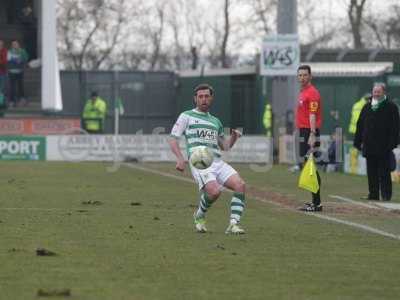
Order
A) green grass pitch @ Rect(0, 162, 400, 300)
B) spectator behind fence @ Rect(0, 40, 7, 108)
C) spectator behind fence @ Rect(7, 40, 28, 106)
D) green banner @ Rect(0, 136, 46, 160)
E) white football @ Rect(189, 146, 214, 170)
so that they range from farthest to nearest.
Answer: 1. spectator behind fence @ Rect(7, 40, 28, 106)
2. spectator behind fence @ Rect(0, 40, 7, 108)
3. green banner @ Rect(0, 136, 46, 160)
4. white football @ Rect(189, 146, 214, 170)
5. green grass pitch @ Rect(0, 162, 400, 300)

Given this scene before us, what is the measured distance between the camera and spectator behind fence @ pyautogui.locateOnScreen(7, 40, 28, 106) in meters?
39.8

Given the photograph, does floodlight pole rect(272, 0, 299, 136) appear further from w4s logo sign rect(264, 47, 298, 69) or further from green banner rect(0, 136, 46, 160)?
green banner rect(0, 136, 46, 160)

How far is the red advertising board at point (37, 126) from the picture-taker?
124ft

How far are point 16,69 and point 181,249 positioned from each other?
28480 millimetres

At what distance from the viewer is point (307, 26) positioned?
78812 mm

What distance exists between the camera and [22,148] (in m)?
36.2

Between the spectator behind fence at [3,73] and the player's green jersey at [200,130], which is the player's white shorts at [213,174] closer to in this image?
the player's green jersey at [200,130]

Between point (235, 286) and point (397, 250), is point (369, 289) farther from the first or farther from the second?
point (397, 250)

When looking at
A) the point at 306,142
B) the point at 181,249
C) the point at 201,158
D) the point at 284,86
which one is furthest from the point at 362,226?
the point at 284,86

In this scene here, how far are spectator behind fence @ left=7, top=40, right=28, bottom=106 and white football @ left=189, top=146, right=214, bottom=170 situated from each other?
26483 mm

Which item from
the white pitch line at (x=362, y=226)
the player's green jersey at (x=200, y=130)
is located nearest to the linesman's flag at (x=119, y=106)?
the white pitch line at (x=362, y=226)

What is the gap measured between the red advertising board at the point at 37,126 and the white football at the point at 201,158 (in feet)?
79.0

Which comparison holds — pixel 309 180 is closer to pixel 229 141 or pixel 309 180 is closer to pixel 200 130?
pixel 229 141

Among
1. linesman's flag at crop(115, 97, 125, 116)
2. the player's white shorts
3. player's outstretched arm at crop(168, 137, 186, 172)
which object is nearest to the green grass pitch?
the player's white shorts
